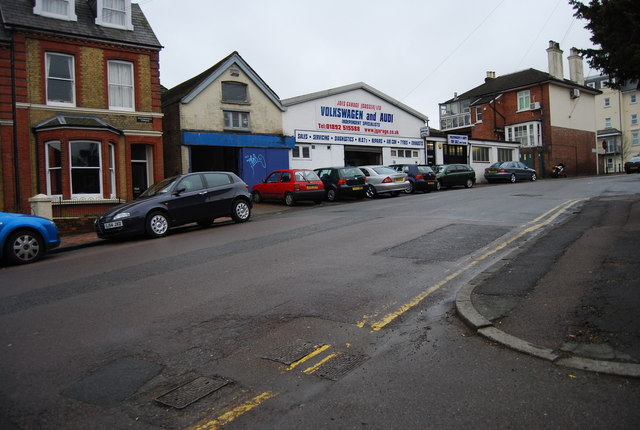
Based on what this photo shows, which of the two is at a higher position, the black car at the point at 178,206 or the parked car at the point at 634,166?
the parked car at the point at 634,166

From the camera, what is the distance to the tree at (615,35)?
7641mm

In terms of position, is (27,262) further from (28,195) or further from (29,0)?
(29,0)

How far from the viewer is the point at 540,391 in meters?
3.28

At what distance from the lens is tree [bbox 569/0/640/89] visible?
25.1 ft

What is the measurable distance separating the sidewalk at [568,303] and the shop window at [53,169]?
16931 millimetres

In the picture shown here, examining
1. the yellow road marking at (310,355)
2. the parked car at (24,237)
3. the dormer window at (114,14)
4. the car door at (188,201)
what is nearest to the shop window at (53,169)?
the dormer window at (114,14)

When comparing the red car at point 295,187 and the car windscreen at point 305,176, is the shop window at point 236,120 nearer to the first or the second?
the red car at point 295,187

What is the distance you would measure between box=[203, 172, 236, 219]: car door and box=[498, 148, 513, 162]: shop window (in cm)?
3365

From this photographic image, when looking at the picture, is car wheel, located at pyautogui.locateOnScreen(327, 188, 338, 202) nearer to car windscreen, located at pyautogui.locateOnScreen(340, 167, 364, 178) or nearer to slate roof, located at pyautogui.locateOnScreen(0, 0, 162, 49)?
car windscreen, located at pyautogui.locateOnScreen(340, 167, 364, 178)

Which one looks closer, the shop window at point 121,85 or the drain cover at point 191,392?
the drain cover at point 191,392

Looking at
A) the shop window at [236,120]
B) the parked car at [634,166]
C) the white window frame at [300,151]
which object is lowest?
the parked car at [634,166]

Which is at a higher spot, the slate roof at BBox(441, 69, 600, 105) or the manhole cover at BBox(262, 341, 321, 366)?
the slate roof at BBox(441, 69, 600, 105)

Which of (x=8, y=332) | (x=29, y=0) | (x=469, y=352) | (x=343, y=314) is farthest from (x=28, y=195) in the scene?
(x=469, y=352)

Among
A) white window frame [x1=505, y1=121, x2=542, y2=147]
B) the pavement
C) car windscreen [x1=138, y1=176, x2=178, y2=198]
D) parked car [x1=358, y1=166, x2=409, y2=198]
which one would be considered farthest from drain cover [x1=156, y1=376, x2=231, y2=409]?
white window frame [x1=505, y1=121, x2=542, y2=147]
